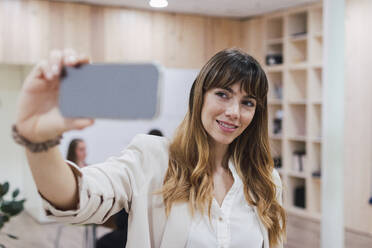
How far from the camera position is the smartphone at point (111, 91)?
295 mm

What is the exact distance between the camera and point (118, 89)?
0.31 metres

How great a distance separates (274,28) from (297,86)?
0.81 meters

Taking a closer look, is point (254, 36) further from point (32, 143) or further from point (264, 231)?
point (32, 143)

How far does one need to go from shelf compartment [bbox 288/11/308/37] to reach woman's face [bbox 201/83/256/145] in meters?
4.31

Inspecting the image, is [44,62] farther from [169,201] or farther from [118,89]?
[169,201]

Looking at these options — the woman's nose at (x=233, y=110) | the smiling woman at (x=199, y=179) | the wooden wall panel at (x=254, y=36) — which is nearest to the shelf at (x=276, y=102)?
the wooden wall panel at (x=254, y=36)

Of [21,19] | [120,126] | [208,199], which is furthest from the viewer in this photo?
[120,126]

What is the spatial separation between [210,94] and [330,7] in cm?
35

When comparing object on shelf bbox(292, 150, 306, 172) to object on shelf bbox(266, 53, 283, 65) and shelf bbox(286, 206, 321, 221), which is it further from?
object on shelf bbox(266, 53, 283, 65)

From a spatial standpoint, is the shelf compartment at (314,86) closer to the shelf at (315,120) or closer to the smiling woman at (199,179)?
the shelf at (315,120)

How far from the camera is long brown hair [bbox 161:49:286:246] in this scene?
3.20 ft

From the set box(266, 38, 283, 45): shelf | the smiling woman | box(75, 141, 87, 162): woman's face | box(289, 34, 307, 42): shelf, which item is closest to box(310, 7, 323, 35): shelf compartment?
box(289, 34, 307, 42): shelf

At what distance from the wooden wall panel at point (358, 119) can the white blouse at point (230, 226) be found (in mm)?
3368

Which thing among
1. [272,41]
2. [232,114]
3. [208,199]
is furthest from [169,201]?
[272,41]
